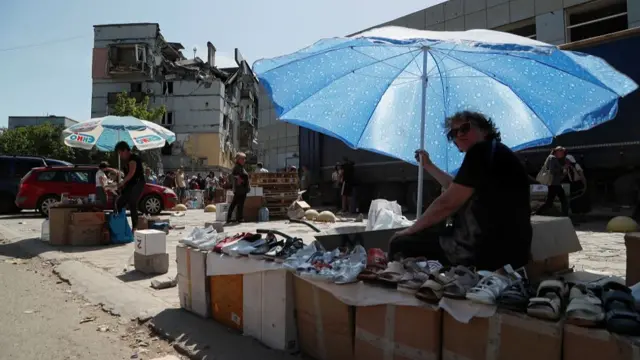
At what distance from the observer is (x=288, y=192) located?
1305 centimetres

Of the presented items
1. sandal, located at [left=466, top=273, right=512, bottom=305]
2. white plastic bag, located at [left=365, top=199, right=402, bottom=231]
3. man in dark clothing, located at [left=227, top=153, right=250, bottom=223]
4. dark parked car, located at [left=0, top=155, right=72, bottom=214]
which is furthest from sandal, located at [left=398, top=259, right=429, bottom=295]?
dark parked car, located at [left=0, top=155, right=72, bottom=214]

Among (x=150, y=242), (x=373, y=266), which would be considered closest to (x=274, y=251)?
(x=373, y=266)

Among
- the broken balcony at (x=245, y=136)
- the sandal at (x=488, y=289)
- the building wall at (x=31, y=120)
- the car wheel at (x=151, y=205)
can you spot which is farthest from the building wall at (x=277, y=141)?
the building wall at (x=31, y=120)

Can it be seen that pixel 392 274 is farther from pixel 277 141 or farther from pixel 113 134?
pixel 277 141

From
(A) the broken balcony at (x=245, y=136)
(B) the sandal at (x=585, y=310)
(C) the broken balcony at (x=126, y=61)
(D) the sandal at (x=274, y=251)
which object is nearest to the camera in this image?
(B) the sandal at (x=585, y=310)

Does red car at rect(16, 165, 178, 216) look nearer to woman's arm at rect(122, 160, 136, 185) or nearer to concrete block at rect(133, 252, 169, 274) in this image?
woman's arm at rect(122, 160, 136, 185)

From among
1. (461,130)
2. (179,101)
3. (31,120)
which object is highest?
(31,120)

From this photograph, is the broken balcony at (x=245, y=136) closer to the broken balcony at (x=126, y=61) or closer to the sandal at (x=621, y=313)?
the broken balcony at (x=126, y=61)

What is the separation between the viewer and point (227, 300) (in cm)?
335

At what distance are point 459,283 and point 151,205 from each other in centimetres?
1310

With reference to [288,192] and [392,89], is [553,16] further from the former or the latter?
[392,89]

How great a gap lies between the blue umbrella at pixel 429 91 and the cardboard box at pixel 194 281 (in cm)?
149

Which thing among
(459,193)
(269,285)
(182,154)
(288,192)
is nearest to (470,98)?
(459,193)

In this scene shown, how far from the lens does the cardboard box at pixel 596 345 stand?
148 cm
